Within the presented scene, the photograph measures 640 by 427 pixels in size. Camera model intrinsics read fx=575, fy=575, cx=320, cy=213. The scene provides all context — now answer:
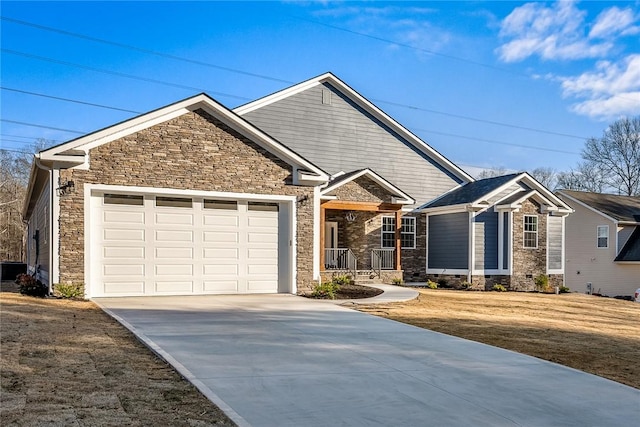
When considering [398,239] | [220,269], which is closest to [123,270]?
[220,269]

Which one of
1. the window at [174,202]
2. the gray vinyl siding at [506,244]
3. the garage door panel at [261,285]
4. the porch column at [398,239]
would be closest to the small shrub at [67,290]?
the window at [174,202]

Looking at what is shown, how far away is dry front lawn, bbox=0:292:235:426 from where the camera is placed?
488 cm

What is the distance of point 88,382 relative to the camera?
5.94 m

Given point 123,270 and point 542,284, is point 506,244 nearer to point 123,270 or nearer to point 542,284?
point 542,284

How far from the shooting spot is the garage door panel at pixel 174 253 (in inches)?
574

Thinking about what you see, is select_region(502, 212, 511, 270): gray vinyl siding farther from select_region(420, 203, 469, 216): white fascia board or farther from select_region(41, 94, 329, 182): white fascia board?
select_region(41, 94, 329, 182): white fascia board

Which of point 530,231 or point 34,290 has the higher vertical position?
point 530,231

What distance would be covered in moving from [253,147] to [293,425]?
11.3m

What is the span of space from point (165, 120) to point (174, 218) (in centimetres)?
250

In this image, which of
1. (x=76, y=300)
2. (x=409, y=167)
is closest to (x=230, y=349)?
(x=76, y=300)

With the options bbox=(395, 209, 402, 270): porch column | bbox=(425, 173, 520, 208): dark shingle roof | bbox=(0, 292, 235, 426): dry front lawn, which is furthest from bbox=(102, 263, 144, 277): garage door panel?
bbox=(425, 173, 520, 208): dark shingle roof

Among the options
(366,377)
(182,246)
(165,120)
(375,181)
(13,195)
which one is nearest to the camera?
(366,377)

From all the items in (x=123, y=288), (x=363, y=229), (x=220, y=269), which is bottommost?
(x=123, y=288)

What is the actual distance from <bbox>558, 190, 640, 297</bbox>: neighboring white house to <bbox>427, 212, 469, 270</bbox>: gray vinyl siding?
37.7 feet
